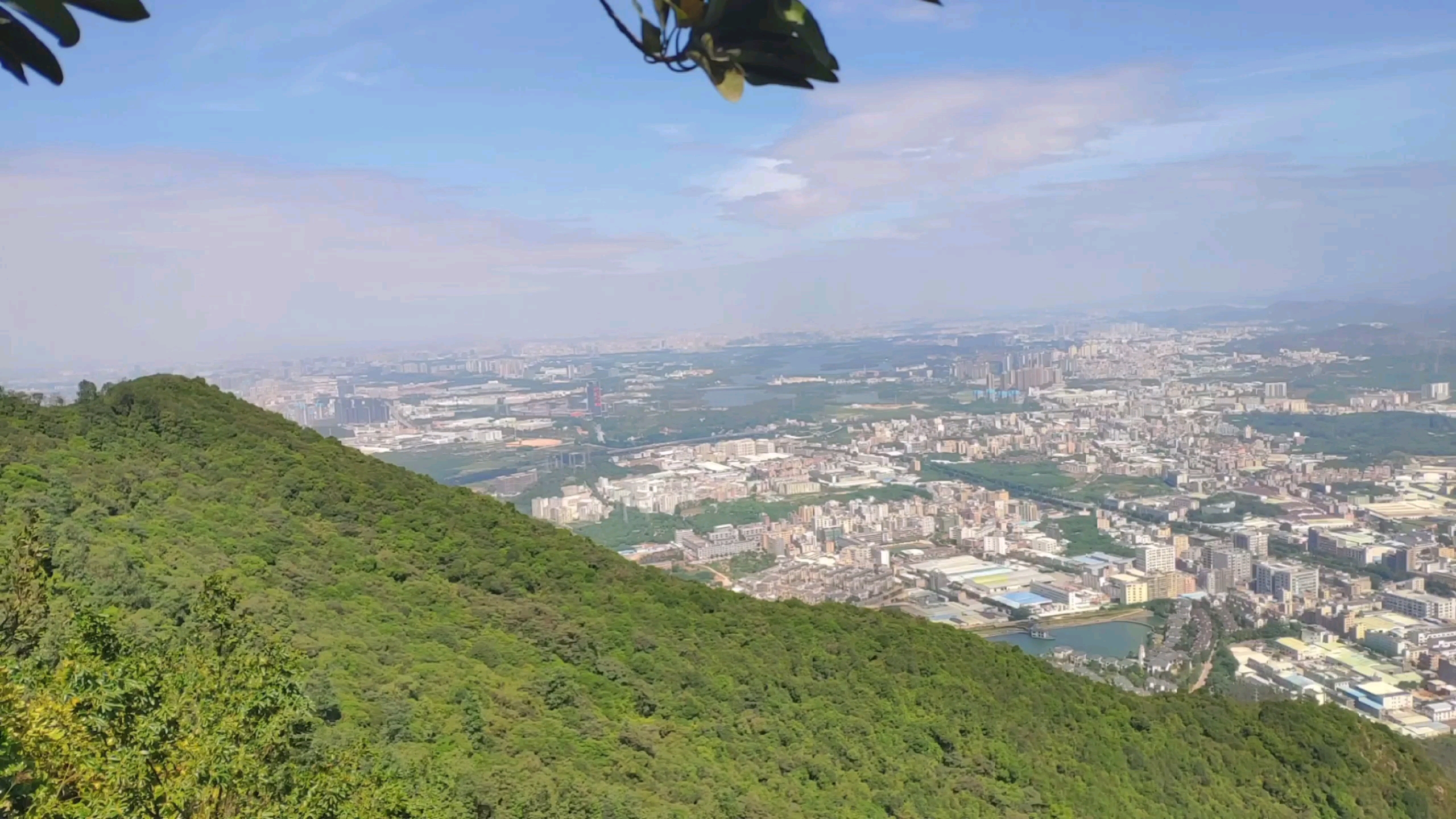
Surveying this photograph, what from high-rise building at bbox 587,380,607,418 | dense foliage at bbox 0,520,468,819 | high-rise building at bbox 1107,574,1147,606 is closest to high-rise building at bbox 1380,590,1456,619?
high-rise building at bbox 1107,574,1147,606

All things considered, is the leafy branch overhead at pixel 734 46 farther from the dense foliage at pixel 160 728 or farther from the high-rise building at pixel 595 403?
the high-rise building at pixel 595 403

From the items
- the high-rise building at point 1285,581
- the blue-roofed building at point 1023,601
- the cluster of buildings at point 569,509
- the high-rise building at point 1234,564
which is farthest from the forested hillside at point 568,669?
the cluster of buildings at point 569,509

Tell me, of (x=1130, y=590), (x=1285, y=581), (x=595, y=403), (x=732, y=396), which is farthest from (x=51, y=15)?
(x=732, y=396)

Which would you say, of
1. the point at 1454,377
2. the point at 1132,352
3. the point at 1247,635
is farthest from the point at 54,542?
the point at 1132,352

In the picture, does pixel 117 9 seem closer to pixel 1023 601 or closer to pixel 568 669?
pixel 568 669

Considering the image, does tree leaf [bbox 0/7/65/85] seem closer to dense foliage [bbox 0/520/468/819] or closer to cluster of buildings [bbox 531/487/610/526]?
dense foliage [bbox 0/520/468/819]

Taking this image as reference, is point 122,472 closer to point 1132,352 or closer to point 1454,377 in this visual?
point 1454,377
